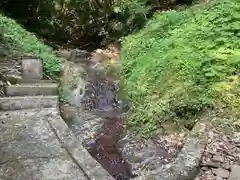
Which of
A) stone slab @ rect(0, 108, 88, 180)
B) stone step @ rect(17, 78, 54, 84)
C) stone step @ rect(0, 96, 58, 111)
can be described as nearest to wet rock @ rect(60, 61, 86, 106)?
stone step @ rect(17, 78, 54, 84)

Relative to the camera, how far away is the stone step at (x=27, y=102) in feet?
20.3

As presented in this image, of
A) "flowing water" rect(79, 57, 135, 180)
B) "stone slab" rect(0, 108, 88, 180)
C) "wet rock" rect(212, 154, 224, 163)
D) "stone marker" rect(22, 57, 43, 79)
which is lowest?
"flowing water" rect(79, 57, 135, 180)

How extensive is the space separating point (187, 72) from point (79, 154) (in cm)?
253

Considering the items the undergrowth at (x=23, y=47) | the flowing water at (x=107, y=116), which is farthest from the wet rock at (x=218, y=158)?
the undergrowth at (x=23, y=47)

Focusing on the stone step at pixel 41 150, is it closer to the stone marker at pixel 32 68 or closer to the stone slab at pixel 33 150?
the stone slab at pixel 33 150

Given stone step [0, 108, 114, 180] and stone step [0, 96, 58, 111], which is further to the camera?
stone step [0, 96, 58, 111]

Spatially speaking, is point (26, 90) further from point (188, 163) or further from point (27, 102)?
point (188, 163)

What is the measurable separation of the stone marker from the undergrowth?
28cm

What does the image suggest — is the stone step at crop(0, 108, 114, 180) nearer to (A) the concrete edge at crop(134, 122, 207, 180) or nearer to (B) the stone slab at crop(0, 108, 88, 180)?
(B) the stone slab at crop(0, 108, 88, 180)

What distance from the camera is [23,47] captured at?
328 inches

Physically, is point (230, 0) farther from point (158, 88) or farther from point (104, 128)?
point (104, 128)

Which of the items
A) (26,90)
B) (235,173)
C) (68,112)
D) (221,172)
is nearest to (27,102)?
(26,90)

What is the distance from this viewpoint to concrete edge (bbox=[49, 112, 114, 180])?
4.56 metres

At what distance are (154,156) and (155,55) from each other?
10.6 ft
